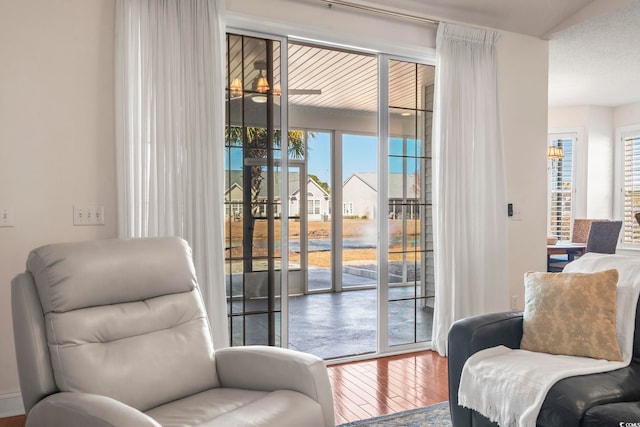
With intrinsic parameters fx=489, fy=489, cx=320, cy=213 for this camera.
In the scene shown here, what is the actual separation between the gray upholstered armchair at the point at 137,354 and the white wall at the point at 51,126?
40.1 inches

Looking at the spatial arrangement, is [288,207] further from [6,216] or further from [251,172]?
[6,216]

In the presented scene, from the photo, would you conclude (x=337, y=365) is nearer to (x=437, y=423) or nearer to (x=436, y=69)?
(x=437, y=423)

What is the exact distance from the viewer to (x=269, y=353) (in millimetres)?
1992

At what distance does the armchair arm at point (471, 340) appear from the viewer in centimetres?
226

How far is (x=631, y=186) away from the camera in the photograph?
23.3 ft

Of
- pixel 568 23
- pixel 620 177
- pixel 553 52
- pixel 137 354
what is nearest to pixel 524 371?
pixel 137 354

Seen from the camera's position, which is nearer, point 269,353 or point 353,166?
point 269,353

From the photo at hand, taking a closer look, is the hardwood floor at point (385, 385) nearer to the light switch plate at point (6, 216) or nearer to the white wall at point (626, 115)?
the light switch plate at point (6, 216)

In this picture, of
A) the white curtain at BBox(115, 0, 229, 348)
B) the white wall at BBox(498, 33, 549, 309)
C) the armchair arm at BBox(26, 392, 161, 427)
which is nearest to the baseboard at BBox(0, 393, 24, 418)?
the white curtain at BBox(115, 0, 229, 348)

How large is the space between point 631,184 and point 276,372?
7.07 m

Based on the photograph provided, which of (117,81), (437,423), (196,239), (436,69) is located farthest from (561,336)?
(117,81)

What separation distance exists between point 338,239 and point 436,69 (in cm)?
411

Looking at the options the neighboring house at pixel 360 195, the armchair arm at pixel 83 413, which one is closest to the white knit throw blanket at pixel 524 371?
the armchair arm at pixel 83 413

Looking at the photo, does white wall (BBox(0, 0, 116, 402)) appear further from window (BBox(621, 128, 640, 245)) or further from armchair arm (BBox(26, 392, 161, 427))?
window (BBox(621, 128, 640, 245))
